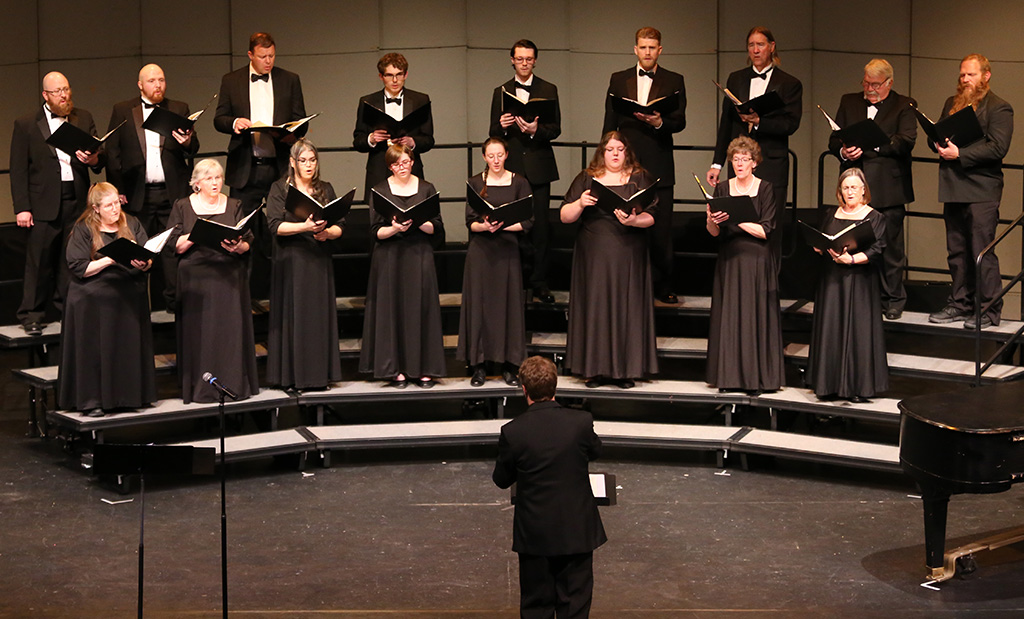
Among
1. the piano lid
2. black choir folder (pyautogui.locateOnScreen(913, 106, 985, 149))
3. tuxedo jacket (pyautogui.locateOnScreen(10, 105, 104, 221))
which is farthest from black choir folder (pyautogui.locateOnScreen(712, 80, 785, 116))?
tuxedo jacket (pyautogui.locateOnScreen(10, 105, 104, 221))

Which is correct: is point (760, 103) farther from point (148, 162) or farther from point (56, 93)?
point (56, 93)

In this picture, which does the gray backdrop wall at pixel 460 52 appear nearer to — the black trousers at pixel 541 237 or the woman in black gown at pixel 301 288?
the black trousers at pixel 541 237

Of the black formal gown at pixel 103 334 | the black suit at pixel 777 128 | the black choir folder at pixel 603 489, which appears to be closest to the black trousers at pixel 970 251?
the black suit at pixel 777 128

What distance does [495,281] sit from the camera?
826 cm

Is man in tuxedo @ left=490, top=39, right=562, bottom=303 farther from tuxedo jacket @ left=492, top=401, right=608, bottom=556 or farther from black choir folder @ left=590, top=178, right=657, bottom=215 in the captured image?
tuxedo jacket @ left=492, top=401, right=608, bottom=556

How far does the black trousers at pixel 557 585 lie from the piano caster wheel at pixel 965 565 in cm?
210

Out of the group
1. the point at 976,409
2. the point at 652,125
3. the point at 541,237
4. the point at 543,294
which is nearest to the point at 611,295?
the point at 541,237

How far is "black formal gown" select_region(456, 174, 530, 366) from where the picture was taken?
824cm


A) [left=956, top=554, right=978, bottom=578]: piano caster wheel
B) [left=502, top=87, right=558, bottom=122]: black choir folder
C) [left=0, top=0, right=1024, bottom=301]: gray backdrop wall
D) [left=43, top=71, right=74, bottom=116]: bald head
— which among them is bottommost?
[left=956, top=554, right=978, bottom=578]: piano caster wheel

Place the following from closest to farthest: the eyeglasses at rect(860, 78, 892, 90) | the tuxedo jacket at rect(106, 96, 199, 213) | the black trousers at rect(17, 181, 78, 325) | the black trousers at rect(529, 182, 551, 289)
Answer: the eyeglasses at rect(860, 78, 892, 90) → the tuxedo jacket at rect(106, 96, 199, 213) → the black trousers at rect(17, 181, 78, 325) → the black trousers at rect(529, 182, 551, 289)

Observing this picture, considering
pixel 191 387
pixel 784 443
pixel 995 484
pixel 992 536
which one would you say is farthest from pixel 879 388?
pixel 191 387

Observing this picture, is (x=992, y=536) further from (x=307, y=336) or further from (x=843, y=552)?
(x=307, y=336)

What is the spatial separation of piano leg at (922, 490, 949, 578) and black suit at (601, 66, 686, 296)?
298 centimetres

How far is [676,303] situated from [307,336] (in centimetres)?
248
